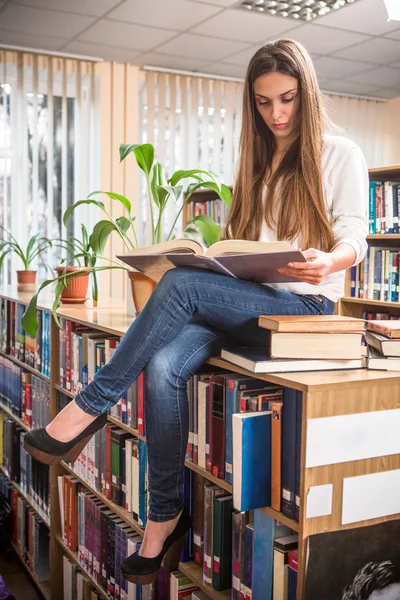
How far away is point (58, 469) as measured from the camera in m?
2.37

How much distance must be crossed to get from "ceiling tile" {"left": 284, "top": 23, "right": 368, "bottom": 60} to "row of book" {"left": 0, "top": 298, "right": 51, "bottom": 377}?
237cm

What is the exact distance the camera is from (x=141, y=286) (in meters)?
2.01

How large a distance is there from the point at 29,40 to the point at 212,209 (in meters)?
1.66

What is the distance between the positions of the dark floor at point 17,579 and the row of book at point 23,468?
0.32 meters

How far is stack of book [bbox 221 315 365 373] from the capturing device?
1.19 m

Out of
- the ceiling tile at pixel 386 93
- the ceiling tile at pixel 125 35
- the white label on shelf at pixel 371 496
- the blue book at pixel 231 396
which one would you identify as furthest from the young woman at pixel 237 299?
the ceiling tile at pixel 386 93

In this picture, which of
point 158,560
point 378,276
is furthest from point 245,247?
point 378,276

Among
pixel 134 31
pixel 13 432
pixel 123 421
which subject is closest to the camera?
pixel 123 421

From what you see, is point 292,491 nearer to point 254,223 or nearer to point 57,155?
point 254,223

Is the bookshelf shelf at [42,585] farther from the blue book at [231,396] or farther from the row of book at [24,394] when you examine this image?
the blue book at [231,396]

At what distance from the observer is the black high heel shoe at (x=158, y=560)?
1.42 meters

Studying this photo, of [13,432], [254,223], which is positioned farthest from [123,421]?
[13,432]

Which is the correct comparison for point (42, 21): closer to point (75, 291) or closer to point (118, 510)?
point (75, 291)

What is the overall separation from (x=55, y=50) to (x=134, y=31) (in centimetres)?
66
